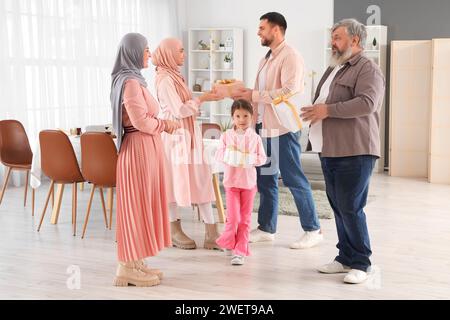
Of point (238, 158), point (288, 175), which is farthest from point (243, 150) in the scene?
point (288, 175)

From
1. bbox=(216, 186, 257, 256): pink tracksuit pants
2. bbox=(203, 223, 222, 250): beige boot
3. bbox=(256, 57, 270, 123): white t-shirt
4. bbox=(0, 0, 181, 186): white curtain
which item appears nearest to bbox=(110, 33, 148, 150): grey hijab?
bbox=(216, 186, 257, 256): pink tracksuit pants

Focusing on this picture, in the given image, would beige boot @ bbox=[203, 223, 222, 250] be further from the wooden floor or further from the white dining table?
the white dining table

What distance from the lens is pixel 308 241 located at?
5.16 m

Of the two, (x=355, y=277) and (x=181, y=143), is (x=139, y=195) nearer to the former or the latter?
(x=181, y=143)

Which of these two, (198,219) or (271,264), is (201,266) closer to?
(271,264)

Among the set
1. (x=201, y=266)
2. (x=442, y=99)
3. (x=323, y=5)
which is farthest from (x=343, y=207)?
(x=323, y=5)

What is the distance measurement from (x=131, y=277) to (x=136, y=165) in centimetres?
69

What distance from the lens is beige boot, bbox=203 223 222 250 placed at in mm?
5125

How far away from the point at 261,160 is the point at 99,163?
1528mm

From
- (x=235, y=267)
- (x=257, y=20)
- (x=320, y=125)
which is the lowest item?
(x=235, y=267)

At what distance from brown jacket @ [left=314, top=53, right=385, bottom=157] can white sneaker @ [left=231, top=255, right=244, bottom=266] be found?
0.97 metres

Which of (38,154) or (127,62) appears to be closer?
(127,62)

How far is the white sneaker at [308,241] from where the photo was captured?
5.14 m

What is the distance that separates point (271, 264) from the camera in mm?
4727
